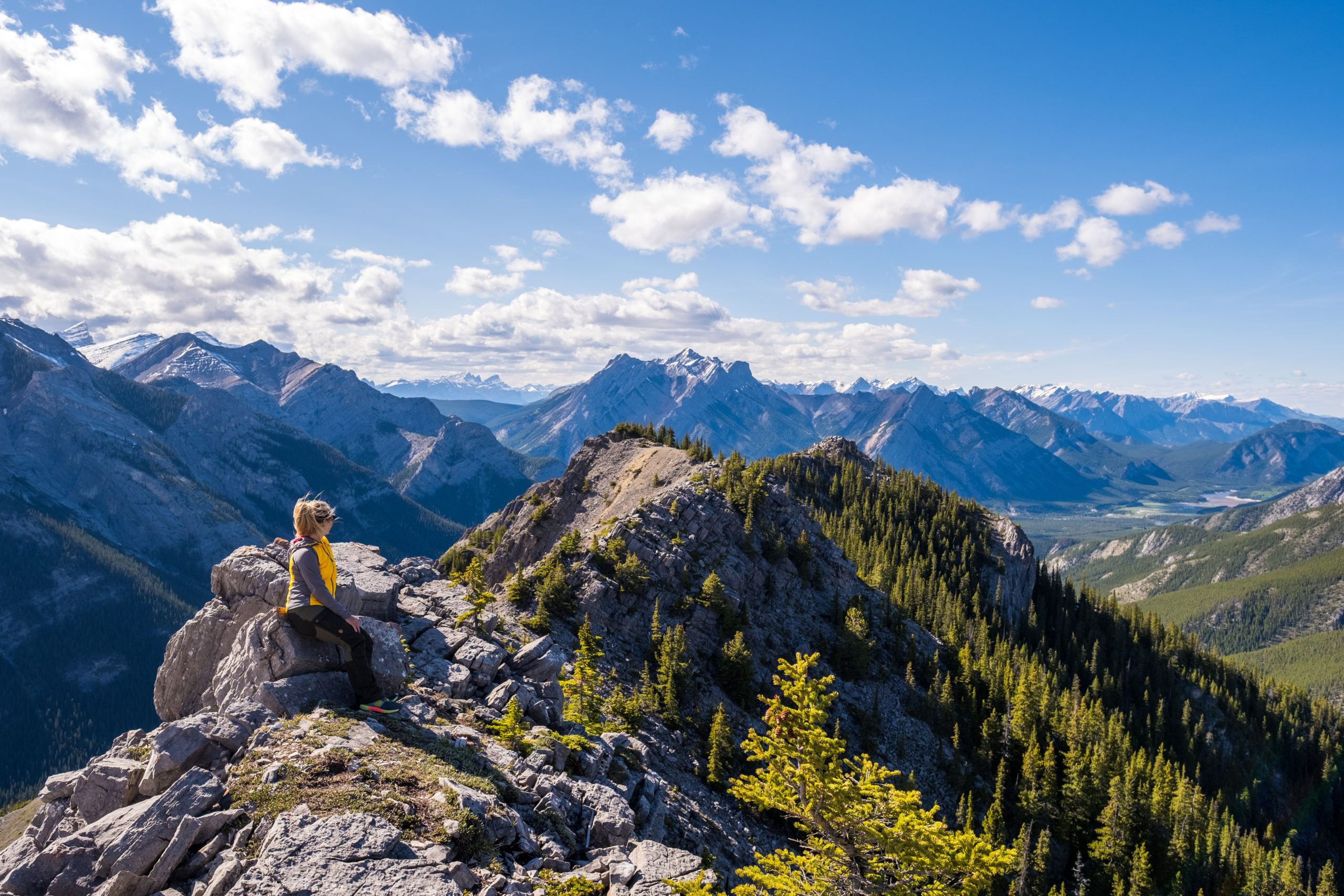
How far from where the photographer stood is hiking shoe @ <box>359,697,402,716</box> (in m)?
19.8

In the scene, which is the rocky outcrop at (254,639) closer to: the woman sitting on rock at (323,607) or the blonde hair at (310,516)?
the woman sitting on rock at (323,607)

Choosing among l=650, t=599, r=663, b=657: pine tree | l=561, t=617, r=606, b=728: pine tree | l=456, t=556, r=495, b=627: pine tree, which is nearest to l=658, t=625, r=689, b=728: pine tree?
l=650, t=599, r=663, b=657: pine tree

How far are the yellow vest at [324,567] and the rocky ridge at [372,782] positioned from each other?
108 inches

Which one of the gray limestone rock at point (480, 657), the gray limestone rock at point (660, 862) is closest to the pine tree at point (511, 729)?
the gray limestone rock at point (480, 657)

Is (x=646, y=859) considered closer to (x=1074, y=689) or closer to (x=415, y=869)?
(x=415, y=869)

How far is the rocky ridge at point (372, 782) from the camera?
1367cm

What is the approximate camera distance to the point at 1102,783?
267 feet

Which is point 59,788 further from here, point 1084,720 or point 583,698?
point 1084,720

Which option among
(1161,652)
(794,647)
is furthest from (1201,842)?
(1161,652)

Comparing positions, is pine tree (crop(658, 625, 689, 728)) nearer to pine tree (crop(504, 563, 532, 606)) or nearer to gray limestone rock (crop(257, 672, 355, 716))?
pine tree (crop(504, 563, 532, 606))

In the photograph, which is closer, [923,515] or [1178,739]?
[1178,739]

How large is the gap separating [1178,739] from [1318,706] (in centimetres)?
8952

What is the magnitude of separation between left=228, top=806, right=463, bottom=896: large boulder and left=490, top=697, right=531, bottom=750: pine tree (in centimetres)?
766

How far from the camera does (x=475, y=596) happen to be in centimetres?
3856
